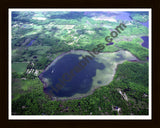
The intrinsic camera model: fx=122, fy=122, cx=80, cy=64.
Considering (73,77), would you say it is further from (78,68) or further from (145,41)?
(145,41)

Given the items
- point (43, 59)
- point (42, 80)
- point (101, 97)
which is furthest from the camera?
point (43, 59)

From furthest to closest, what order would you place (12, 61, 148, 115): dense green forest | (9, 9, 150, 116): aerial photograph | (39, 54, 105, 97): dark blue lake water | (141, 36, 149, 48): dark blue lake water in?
(141, 36, 149, 48): dark blue lake water < (39, 54, 105, 97): dark blue lake water < (9, 9, 150, 116): aerial photograph < (12, 61, 148, 115): dense green forest

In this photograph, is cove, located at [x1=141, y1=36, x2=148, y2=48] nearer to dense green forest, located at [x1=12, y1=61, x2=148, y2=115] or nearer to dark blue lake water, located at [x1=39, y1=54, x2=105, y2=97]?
dense green forest, located at [x1=12, y1=61, x2=148, y2=115]

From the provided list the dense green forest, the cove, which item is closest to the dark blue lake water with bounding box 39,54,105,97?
the dense green forest

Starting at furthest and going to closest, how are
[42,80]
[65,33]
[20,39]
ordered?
[65,33] → [20,39] → [42,80]

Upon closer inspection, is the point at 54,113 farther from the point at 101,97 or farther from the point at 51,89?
the point at 101,97

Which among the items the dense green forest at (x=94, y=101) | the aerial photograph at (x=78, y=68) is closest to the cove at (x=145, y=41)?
the aerial photograph at (x=78, y=68)

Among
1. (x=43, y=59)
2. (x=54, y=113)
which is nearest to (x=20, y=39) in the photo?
(x=43, y=59)

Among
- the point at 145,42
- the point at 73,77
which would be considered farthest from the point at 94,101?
the point at 145,42
